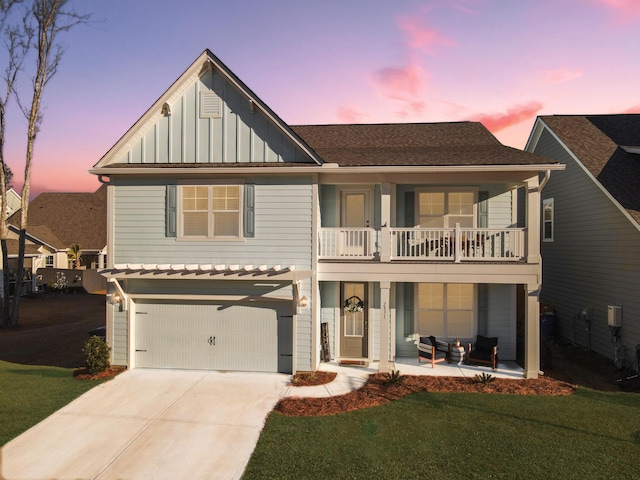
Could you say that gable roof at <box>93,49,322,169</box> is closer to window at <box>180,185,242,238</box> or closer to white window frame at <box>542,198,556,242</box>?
window at <box>180,185,242,238</box>

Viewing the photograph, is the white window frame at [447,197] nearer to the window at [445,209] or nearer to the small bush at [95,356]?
the window at [445,209]

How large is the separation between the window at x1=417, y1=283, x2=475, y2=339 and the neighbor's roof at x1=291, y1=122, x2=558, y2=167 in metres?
4.08

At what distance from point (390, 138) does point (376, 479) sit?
11.4 meters

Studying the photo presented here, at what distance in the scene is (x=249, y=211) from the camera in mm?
11523

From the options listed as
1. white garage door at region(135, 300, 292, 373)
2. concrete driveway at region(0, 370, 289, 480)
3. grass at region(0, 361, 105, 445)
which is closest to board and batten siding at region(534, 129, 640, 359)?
white garage door at region(135, 300, 292, 373)

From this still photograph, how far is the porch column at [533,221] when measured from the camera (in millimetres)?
11273

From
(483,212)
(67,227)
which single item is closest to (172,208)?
(483,212)

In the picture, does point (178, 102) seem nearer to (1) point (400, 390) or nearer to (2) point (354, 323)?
(2) point (354, 323)

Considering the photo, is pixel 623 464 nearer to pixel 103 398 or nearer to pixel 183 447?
pixel 183 447

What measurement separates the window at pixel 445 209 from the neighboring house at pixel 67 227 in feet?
94.2

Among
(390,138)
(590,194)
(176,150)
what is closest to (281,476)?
(176,150)

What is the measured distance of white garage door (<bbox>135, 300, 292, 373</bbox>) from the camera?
38.4 feet

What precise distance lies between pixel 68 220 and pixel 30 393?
30.2 metres

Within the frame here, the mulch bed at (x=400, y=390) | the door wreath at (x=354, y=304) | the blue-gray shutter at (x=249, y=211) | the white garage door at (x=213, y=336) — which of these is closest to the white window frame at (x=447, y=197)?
the door wreath at (x=354, y=304)
